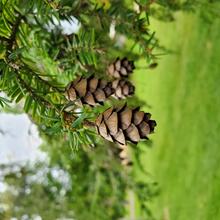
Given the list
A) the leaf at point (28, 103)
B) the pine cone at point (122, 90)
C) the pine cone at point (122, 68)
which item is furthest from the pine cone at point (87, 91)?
the pine cone at point (122, 68)

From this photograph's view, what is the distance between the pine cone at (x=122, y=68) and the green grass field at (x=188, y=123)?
415 centimetres

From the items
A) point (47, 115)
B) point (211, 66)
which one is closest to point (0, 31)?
point (47, 115)

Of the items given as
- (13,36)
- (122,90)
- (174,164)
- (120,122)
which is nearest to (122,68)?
(122,90)

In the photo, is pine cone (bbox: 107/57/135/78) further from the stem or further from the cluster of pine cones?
the cluster of pine cones

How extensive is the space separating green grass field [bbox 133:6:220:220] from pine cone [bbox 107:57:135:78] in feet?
13.6

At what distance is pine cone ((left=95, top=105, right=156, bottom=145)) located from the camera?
73.4 inches

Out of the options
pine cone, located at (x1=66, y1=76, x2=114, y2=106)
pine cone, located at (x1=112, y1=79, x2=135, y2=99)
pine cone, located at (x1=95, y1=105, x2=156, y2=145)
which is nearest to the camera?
pine cone, located at (x1=95, y1=105, x2=156, y2=145)

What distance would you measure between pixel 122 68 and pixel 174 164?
853 cm

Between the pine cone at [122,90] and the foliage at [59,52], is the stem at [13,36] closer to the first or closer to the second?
the foliage at [59,52]

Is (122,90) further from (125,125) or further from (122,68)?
(125,125)

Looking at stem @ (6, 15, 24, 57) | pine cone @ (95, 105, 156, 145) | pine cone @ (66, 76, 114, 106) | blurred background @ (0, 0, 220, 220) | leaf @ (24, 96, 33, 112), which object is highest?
blurred background @ (0, 0, 220, 220)

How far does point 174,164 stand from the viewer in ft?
38.4

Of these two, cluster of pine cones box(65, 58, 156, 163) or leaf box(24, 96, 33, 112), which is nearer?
cluster of pine cones box(65, 58, 156, 163)

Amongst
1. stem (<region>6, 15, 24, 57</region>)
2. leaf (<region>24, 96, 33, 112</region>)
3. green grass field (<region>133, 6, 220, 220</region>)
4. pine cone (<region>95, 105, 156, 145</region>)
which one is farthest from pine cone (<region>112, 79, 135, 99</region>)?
green grass field (<region>133, 6, 220, 220</region>)
